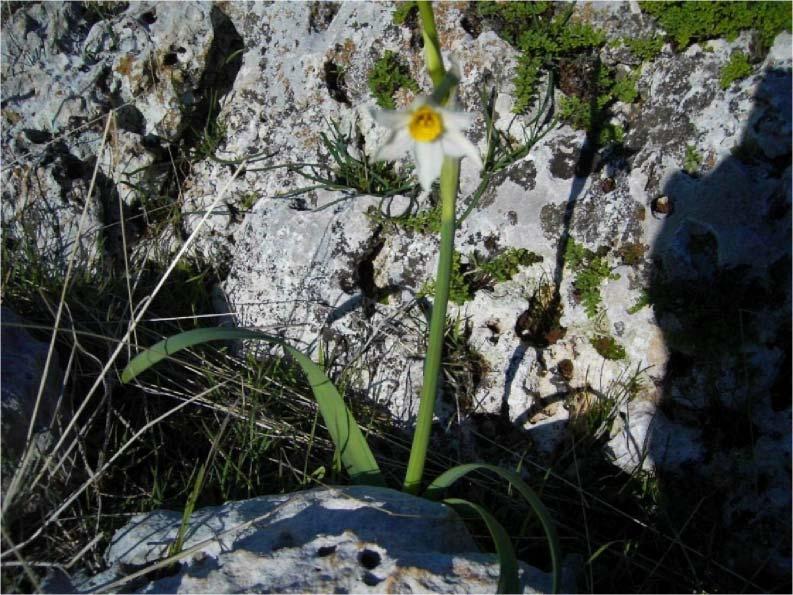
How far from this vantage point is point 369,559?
142cm

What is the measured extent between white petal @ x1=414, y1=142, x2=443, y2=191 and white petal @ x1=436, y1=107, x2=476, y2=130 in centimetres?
5

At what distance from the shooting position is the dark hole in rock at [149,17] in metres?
2.65

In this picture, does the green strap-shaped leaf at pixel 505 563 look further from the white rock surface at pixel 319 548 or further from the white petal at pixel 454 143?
the white petal at pixel 454 143

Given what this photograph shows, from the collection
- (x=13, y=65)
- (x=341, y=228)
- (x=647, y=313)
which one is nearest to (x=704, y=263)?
(x=647, y=313)

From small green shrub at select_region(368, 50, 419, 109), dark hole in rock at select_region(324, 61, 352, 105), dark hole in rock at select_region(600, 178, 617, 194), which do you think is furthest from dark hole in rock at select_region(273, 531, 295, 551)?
dark hole in rock at select_region(324, 61, 352, 105)

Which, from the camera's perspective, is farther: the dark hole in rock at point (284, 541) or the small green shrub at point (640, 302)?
the small green shrub at point (640, 302)

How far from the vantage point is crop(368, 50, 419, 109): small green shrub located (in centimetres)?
247

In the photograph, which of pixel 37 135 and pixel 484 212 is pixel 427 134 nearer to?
pixel 484 212

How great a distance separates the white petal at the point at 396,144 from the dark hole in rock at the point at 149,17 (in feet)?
5.56

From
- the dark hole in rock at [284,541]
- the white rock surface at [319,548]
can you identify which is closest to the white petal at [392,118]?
the white rock surface at [319,548]

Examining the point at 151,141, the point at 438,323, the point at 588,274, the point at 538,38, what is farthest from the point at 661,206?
the point at 151,141

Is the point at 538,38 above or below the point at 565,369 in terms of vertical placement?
above

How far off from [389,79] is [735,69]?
3.74 ft

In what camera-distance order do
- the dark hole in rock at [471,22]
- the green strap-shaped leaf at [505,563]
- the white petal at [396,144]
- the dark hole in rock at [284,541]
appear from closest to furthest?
the green strap-shaped leaf at [505,563] < the white petal at [396,144] < the dark hole in rock at [284,541] < the dark hole in rock at [471,22]
